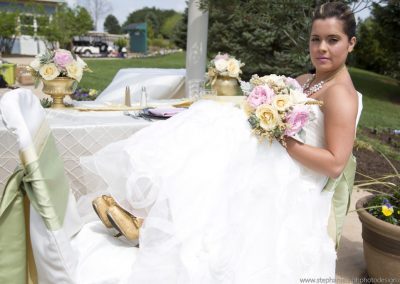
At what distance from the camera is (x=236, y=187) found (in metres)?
1.79

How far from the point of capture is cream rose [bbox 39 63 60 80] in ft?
9.72

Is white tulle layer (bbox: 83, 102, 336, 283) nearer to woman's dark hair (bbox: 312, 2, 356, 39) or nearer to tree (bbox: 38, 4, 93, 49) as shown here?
woman's dark hair (bbox: 312, 2, 356, 39)

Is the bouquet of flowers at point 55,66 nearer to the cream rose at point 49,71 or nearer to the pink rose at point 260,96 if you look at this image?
the cream rose at point 49,71

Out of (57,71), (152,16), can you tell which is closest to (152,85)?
(57,71)

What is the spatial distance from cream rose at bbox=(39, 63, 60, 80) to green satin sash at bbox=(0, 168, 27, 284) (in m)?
1.60

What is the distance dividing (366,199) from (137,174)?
1.82 meters

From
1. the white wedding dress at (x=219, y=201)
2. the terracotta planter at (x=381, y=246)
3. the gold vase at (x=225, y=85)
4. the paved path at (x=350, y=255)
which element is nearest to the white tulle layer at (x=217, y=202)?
the white wedding dress at (x=219, y=201)

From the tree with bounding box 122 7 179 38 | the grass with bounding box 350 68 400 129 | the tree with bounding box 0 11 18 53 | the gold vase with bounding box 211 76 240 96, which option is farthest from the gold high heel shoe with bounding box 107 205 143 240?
the tree with bounding box 122 7 179 38

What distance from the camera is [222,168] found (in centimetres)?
180

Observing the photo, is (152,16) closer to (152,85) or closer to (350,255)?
(152,85)

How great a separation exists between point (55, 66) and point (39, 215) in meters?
1.75

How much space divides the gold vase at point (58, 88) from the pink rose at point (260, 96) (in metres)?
1.73

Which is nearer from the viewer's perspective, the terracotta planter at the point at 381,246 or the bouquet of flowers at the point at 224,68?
the terracotta planter at the point at 381,246

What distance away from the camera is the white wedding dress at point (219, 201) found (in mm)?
1637
